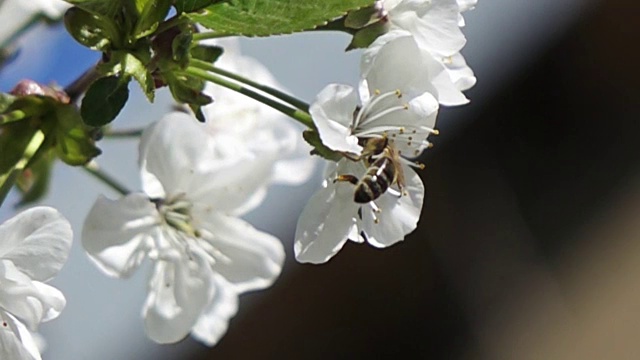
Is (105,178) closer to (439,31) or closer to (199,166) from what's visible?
(199,166)

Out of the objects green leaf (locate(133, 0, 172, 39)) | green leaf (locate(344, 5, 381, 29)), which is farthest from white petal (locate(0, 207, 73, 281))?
green leaf (locate(344, 5, 381, 29))

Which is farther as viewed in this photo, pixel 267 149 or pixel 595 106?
pixel 595 106

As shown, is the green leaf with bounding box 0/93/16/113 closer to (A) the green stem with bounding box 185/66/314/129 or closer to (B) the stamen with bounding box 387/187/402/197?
(A) the green stem with bounding box 185/66/314/129

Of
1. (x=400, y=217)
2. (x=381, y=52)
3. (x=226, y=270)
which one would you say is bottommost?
(x=226, y=270)

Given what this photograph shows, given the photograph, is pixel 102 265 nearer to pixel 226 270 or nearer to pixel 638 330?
pixel 226 270

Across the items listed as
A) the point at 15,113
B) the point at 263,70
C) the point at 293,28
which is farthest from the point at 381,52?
the point at 263,70
